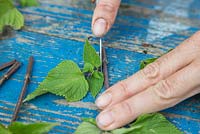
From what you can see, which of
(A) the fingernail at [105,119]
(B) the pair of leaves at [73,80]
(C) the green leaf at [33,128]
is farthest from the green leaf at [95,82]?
(C) the green leaf at [33,128]

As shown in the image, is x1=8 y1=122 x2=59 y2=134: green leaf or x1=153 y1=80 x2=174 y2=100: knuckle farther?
x1=153 y1=80 x2=174 y2=100: knuckle

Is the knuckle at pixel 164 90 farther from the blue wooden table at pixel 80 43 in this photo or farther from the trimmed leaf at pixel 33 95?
the trimmed leaf at pixel 33 95

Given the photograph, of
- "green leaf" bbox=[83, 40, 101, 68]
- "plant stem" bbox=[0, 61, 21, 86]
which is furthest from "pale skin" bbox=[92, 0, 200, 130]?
"plant stem" bbox=[0, 61, 21, 86]

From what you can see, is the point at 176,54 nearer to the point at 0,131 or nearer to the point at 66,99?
the point at 66,99

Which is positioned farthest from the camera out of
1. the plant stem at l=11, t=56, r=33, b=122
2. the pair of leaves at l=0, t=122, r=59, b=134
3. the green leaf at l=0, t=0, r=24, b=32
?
the green leaf at l=0, t=0, r=24, b=32

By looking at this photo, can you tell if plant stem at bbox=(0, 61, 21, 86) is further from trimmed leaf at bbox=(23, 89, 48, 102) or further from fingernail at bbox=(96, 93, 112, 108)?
fingernail at bbox=(96, 93, 112, 108)

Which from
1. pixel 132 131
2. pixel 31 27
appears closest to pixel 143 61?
pixel 132 131
